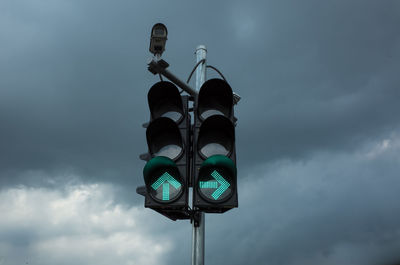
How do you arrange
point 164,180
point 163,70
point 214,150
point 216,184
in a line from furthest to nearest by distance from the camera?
point 163,70 → point 214,150 → point 164,180 → point 216,184

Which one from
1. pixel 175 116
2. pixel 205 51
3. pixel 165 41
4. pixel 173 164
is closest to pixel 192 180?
pixel 173 164

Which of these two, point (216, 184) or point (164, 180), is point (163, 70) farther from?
point (216, 184)

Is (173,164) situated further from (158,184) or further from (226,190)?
(226,190)

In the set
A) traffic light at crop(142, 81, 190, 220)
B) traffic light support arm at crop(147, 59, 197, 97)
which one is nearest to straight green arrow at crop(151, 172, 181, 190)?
traffic light at crop(142, 81, 190, 220)

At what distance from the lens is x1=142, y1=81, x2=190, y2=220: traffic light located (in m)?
4.61

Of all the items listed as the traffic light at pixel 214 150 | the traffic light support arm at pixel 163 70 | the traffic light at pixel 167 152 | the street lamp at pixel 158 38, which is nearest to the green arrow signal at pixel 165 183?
the traffic light at pixel 167 152

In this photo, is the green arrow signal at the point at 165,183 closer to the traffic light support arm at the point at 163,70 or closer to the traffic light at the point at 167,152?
the traffic light at the point at 167,152

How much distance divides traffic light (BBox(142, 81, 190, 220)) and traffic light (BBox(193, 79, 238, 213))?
140 millimetres

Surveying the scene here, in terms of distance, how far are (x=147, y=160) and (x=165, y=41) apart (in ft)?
4.97

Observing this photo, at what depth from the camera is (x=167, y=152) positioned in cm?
510

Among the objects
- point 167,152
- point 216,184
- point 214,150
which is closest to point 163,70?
point 167,152

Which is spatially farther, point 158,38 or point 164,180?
point 158,38

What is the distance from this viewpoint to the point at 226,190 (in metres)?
4.58

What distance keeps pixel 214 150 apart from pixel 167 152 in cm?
59
